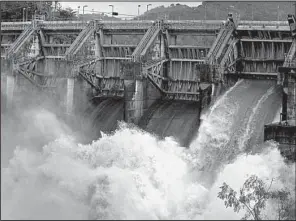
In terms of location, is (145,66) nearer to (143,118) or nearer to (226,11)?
(143,118)

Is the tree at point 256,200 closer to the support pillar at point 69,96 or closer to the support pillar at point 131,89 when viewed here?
the support pillar at point 131,89

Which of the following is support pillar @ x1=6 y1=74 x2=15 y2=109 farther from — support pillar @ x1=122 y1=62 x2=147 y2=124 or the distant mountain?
the distant mountain

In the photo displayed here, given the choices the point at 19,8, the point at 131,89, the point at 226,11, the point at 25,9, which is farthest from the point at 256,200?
the point at 226,11

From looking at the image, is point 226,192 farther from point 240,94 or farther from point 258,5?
point 258,5

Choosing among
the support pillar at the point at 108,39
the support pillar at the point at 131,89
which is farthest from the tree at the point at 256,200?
the support pillar at the point at 108,39

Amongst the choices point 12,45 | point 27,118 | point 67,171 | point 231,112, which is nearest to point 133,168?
point 67,171

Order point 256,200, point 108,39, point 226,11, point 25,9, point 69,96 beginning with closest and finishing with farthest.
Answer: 1. point 256,200
2. point 69,96
3. point 108,39
4. point 25,9
5. point 226,11
